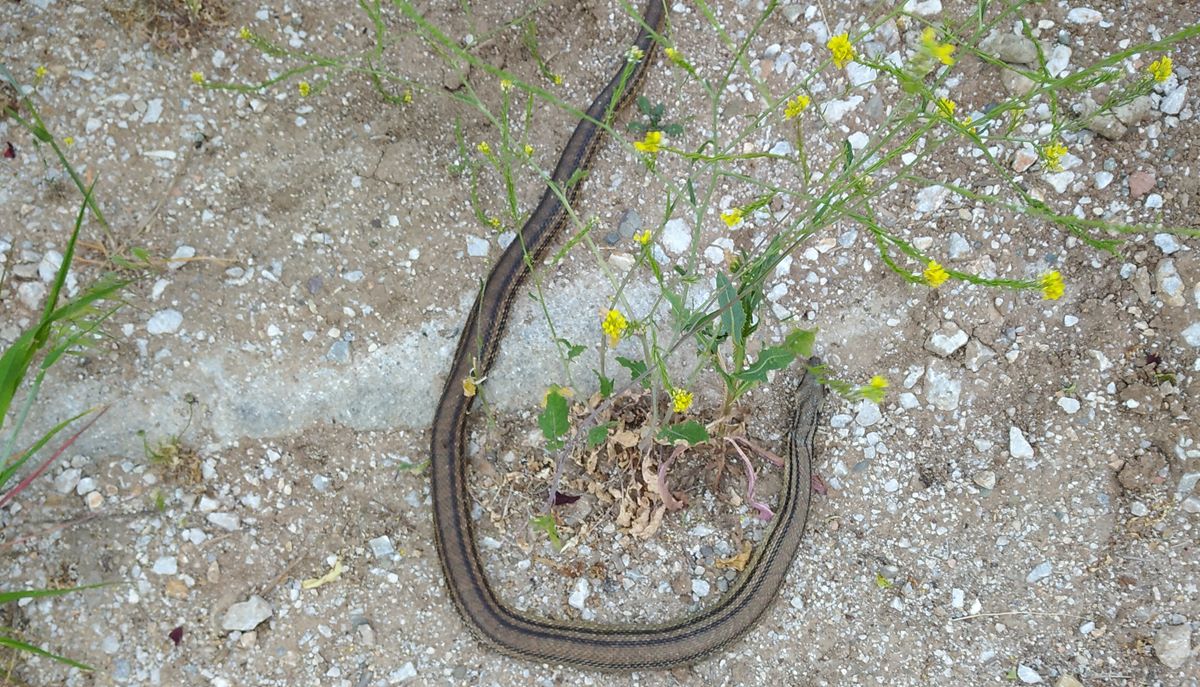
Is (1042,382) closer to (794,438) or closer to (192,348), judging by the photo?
(794,438)

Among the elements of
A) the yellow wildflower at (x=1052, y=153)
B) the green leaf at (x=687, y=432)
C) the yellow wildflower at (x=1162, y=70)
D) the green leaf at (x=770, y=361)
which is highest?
the yellow wildflower at (x=1162, y=70)

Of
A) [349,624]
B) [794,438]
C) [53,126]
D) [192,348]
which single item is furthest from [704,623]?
[53,126]

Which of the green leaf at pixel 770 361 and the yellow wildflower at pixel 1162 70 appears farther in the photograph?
the green leaf at pixel 770 361

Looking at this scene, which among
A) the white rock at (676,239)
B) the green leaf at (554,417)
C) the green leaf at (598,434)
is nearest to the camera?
the green leaf at (554,417)

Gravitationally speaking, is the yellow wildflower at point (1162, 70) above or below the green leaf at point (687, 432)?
above

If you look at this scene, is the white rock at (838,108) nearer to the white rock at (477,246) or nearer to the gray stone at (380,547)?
the white rock at (477,246)

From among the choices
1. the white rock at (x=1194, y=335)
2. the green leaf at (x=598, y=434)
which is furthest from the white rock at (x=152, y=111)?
the white rock at (x=1194, y=335)
